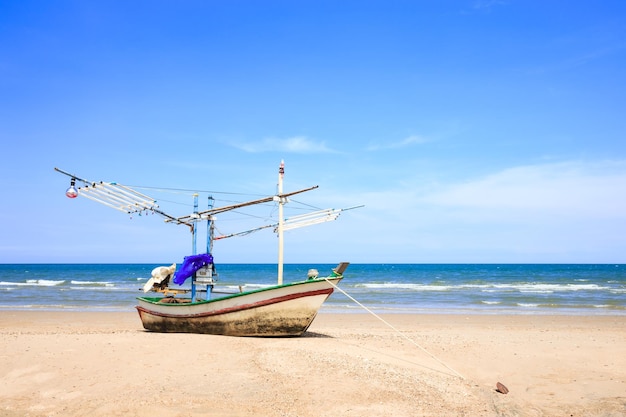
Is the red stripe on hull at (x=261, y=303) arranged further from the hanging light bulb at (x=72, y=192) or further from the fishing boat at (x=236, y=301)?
the hanging light bulb at (x=72, y=192)

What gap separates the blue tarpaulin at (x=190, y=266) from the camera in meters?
15.4

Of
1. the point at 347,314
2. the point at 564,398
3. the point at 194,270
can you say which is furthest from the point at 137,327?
the point at 564,398

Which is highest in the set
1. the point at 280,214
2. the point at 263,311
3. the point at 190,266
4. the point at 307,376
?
the point at 280,214

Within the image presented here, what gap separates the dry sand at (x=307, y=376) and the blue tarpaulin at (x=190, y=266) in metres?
1.96


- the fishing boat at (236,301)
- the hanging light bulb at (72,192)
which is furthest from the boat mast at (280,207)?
the hanging light bulb at (72,192)

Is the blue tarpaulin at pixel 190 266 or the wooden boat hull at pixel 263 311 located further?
the blue tarpaulin at pixel 190 266

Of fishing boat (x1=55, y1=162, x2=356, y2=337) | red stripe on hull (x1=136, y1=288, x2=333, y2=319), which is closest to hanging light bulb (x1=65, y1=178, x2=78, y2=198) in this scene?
fishing boat (x1=55, y1=162, x2=356, y2=337)

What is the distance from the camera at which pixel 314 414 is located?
25.3 feet

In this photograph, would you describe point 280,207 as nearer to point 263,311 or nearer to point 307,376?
point 263,311

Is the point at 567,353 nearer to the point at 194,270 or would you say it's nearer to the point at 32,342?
the point at 194,270

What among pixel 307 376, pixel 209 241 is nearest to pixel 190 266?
pixel 209 241

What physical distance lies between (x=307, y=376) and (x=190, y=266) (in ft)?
22.9

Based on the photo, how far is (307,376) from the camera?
9609mm

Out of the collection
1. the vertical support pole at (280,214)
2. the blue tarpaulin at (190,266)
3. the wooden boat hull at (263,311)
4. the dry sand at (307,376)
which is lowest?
the dry sand at (307,376)
